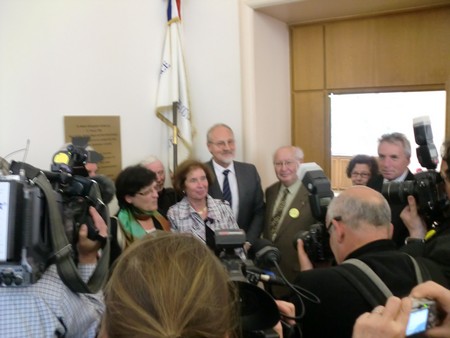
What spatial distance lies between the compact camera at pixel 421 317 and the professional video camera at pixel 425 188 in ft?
3.54

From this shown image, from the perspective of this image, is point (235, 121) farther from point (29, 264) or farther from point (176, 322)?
point (176, 322)

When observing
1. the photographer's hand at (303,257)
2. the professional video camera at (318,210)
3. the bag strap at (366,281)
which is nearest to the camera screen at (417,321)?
the bag strap at (366,281)

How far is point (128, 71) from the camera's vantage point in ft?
11.2

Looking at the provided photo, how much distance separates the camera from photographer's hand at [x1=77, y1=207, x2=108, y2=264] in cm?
141

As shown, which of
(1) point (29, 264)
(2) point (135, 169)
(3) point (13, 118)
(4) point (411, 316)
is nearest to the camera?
(4) point (411, 316)

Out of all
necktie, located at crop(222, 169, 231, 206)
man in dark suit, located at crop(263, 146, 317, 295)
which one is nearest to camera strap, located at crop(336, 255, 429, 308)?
man in dark suit, located at crop(263, 146, 317, 295)

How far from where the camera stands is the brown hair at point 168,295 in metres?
0.70

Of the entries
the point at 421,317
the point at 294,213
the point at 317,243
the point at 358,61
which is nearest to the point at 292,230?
the point at 294,213

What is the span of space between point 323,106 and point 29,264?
3.01m

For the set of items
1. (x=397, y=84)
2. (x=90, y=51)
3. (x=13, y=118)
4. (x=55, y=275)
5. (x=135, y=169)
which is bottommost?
(x=55, y=275)

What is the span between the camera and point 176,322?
0.70 metres

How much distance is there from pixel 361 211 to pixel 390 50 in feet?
7.33

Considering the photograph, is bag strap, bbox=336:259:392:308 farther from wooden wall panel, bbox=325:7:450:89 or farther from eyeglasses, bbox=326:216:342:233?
wooden wall panel, bbox=325:7:450:89

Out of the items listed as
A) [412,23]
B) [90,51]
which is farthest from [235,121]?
[412,23]
